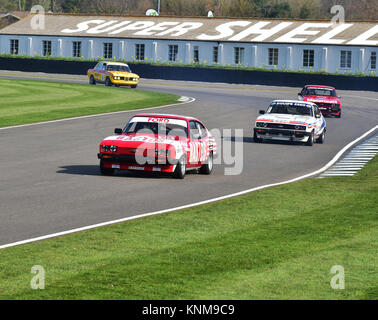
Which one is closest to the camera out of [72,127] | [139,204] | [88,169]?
[139,204]

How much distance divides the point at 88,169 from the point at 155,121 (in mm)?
1926

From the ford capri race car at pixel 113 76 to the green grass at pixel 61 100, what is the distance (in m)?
1.65

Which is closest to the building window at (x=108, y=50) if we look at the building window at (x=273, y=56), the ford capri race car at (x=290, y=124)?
the building window at (x=273, y=56)

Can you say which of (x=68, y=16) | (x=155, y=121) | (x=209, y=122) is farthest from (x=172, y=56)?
(x=155, y=121)

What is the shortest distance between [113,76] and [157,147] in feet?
131

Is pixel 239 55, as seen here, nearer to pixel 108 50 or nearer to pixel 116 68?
pixel 108 50

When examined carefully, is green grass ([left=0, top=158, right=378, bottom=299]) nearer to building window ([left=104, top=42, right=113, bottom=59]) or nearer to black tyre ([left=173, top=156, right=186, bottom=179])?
black tyre ([left=173, top=156, right=186, bottom=179])

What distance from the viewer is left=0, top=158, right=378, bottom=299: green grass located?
895 cm

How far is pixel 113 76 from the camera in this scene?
189 feet

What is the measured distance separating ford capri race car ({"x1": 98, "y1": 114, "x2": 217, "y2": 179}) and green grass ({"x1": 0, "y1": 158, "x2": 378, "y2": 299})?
10.9ft

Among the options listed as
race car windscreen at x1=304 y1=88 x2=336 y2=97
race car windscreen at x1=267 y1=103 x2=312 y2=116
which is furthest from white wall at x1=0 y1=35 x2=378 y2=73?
race car windscreen at x1=267 y1=103 x2=312 y2=116

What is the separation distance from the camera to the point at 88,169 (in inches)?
776

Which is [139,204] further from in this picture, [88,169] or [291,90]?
[291,90]

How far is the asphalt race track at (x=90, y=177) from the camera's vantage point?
537 inches
